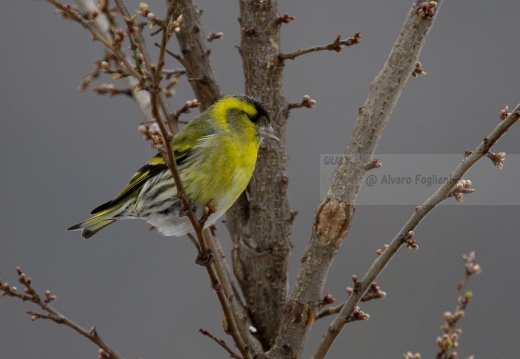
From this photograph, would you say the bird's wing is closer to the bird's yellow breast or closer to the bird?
the bird

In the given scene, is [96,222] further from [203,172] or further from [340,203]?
[340,203]

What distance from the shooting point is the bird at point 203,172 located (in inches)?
134

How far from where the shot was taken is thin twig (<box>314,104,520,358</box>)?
244cm

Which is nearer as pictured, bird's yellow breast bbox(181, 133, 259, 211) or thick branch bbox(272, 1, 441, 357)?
thick branch bbox(272, 1, 441, 357)

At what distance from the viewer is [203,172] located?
3.40 metres

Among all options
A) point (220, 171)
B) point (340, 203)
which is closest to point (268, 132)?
point (220, 171)

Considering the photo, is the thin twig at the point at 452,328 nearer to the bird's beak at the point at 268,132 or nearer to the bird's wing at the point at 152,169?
the bird's beak at the point at 268,132

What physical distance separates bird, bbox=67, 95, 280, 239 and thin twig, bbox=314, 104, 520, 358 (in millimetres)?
891

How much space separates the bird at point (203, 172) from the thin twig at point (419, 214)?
35.1 inches

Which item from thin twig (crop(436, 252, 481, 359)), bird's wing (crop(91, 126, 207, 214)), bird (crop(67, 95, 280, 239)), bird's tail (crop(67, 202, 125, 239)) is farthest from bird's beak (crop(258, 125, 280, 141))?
thin twig (crop(436, 252, 481, 359))

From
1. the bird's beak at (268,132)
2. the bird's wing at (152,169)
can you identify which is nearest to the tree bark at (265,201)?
the bird's beak at (268,132)

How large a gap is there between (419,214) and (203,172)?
1253 mm

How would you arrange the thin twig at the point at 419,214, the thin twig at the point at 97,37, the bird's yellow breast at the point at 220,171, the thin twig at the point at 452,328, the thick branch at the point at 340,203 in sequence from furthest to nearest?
the bird's yellow breast at the point at 220,171 → the thick branch at the point at 340,203 → the thin twig at the point at 419,214 → the thin twig at the point at 452,328 → the thin twig at the point at 97,37

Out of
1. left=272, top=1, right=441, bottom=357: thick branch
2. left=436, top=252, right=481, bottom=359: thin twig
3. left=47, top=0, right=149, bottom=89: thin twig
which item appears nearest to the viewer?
left=47, top=0, right=149, bottom=89: thin twig
